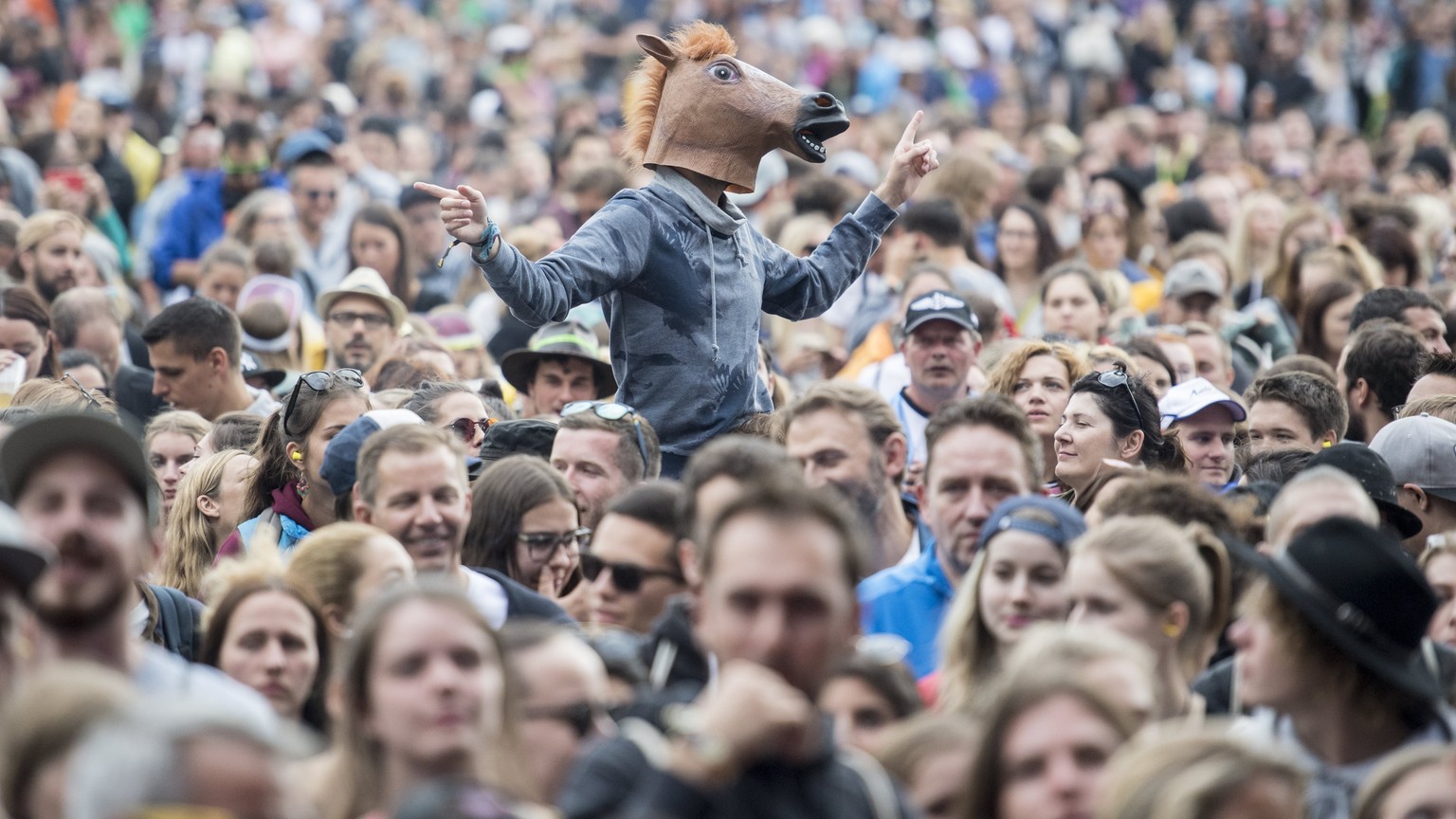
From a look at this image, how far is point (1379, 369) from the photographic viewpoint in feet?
26.7

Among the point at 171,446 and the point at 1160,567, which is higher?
the point at 1160,567

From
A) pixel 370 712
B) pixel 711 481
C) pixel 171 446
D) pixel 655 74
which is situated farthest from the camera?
pixel 171 446

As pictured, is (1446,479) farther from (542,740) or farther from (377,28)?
(377,28)

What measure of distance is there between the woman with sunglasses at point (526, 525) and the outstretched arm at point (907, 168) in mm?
1961

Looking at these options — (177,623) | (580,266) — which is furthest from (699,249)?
(177,623)

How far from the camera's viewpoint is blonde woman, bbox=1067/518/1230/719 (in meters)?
4.58

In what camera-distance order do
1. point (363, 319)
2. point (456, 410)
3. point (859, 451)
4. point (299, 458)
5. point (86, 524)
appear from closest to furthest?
point (86, 524) < point (859, 451) < point (299, 458) < point (456, 410) < point (363, 319)

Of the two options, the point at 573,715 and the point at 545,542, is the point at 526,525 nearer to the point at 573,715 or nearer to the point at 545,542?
the point at 545,542

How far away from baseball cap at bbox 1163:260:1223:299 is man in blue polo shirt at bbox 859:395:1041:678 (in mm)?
5413

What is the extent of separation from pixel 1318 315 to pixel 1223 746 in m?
7.24

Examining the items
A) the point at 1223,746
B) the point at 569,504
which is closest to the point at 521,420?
the point at 569,504

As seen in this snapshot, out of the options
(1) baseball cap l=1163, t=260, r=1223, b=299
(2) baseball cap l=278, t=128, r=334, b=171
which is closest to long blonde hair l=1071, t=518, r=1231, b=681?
(1) baseball cap l=1163, t=260, r=1223, b=299

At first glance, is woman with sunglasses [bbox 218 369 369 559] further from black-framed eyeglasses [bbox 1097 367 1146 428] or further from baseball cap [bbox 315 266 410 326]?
baseball cap [bbox 315 266 410 326]

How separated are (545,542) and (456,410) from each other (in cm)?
149
